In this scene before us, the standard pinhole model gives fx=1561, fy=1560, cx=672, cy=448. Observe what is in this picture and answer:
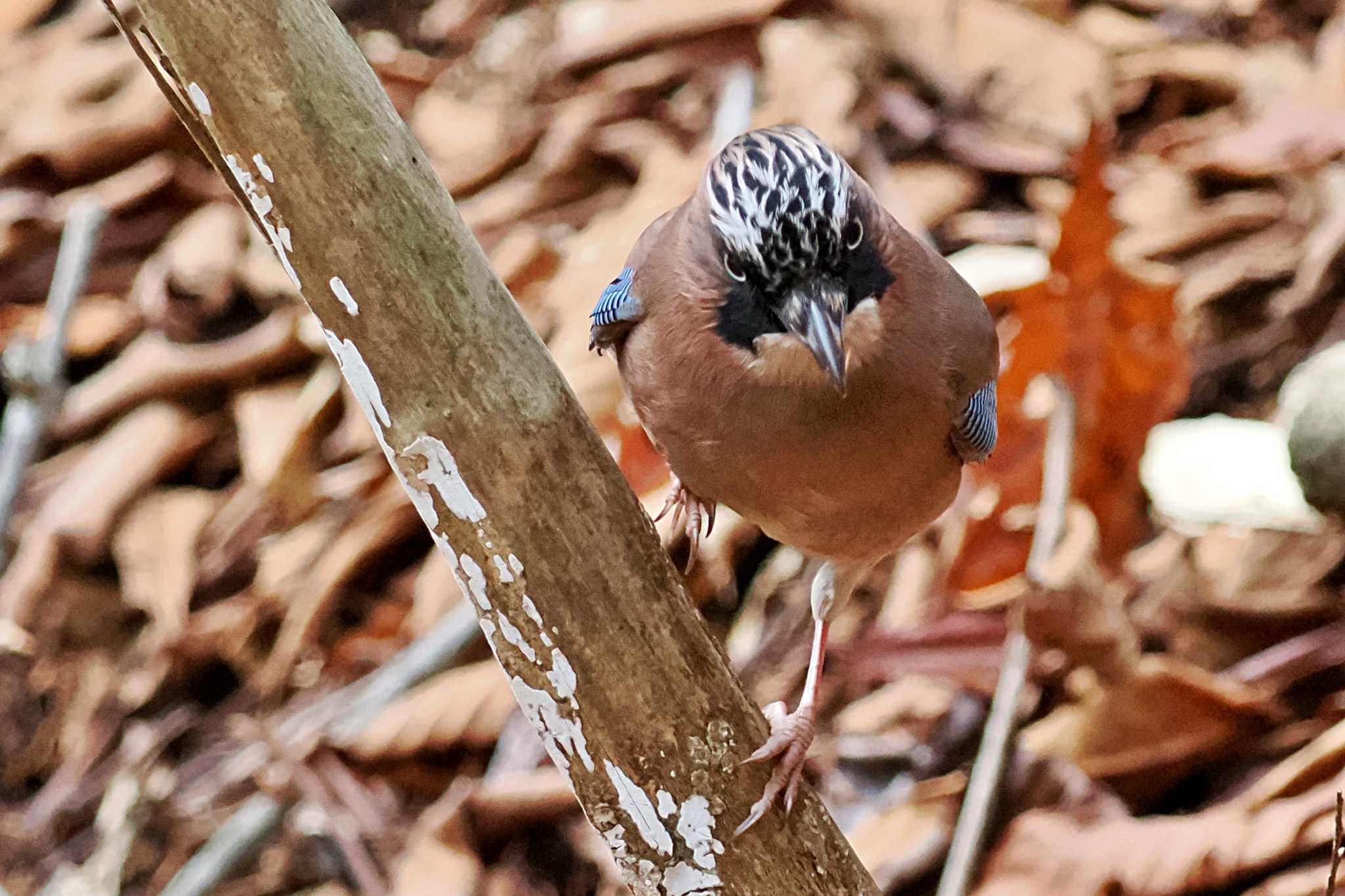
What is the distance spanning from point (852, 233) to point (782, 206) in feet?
0.39

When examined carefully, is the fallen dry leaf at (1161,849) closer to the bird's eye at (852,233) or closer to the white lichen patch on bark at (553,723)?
the white lichen patch on bark at (553,723)

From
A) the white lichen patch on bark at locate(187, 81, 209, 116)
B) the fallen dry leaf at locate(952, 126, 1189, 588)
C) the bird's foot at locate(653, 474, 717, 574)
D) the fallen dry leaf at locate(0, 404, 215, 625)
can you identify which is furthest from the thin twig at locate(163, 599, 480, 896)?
the white lichen patch on bark at locate(187, 81, 209, 116)

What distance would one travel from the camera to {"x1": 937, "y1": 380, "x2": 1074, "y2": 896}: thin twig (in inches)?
105

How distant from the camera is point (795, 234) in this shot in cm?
204

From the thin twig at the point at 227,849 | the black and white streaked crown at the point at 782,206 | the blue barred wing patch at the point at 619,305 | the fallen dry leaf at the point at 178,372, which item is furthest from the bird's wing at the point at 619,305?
the fallen dry leaf at the point at 178,372

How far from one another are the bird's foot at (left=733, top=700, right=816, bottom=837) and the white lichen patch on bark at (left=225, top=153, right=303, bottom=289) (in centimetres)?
84

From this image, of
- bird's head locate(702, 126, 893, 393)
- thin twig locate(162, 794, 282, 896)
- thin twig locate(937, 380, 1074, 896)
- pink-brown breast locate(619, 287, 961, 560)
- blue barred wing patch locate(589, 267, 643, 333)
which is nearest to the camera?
bird's head locate(702, 126, 893, 393)

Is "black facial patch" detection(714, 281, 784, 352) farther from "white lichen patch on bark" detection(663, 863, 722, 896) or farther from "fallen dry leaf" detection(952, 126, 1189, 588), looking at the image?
"fallen dry leaf" detection(952, 126, 1189, 588)

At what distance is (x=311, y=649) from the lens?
3623 millimetres

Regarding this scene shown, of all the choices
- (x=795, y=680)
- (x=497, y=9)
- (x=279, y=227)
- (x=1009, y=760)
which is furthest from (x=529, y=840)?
(x=497, y=9)

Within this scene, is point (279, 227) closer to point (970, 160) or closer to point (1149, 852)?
point (1149, 852)

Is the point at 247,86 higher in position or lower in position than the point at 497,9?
higher

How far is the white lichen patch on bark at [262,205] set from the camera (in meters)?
1.83

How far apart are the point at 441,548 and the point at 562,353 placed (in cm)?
178
